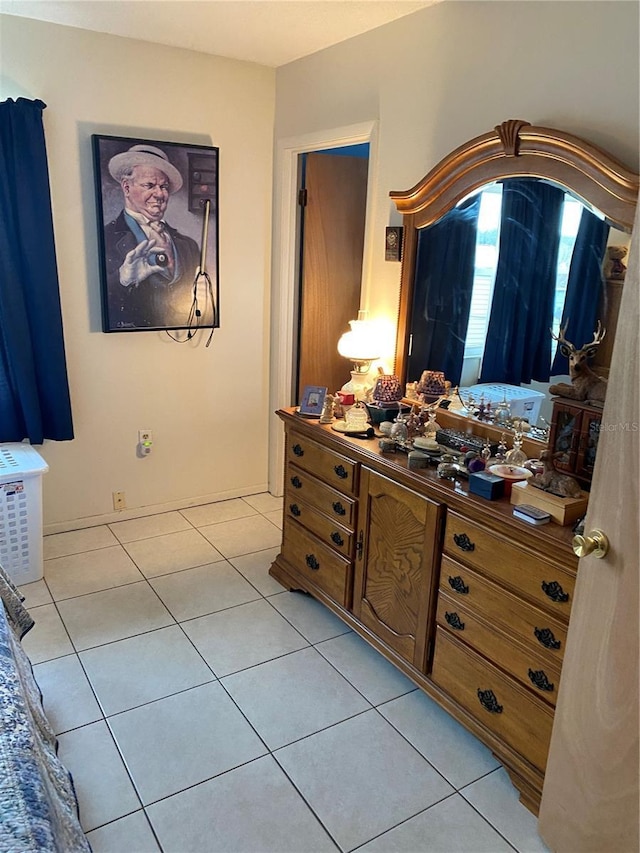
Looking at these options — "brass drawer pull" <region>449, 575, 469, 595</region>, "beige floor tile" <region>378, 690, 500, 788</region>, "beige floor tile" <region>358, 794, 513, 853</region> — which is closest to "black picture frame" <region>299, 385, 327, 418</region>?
"brass drawer pull" <region>449, 575, 469, 595</region>

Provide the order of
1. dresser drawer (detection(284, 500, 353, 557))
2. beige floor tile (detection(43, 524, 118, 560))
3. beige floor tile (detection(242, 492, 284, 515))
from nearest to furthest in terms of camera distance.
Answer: dresser drawer (detection(284, 500, 353, 557)) → beige floor tile (detection(43, 524, 118, 560)) → beige floor tile (detection(242, 492, 284, 515))

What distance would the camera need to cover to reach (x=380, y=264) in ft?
9.43

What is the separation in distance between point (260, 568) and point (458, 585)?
134 cm

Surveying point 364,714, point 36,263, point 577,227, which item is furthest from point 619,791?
point 36,263

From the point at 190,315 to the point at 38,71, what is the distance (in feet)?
4.23

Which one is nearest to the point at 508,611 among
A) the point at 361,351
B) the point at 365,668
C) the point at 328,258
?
the point at 365,668

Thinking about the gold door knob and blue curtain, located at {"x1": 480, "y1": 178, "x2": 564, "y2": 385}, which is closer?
the gold door knob

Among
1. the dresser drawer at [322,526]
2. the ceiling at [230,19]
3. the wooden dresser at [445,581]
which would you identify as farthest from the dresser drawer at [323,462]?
the ceiling at [230,19]

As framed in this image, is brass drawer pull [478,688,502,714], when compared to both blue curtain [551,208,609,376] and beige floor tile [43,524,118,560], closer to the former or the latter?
blue curtain [551,208,609,376]

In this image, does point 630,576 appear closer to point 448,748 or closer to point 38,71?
point 448,748

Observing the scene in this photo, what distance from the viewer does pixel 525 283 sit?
7.23 ft

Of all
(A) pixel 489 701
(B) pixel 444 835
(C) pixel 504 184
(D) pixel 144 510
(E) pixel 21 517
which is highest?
(C) pixel 504 184

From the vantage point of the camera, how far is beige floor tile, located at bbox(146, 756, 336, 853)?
1697 millimetres

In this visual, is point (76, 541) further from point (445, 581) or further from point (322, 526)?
point (445, 581)
